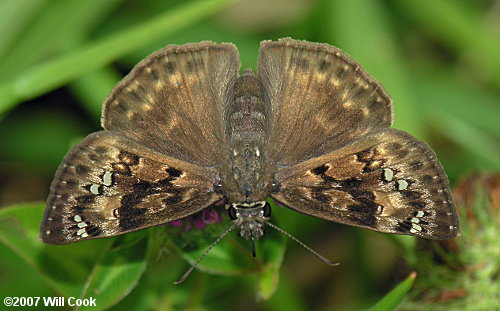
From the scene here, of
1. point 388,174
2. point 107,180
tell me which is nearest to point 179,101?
point 107,180

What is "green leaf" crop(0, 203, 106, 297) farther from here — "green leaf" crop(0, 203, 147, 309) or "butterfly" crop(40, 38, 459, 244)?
"butterfly" crop(40, 38, 459, 244)

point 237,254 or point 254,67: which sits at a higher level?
point 254,67

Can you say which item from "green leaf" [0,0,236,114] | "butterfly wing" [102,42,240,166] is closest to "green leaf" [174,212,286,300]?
"butterfly wing" [102,42,240,166]

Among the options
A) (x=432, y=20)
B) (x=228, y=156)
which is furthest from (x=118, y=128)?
(x=432, y=20)

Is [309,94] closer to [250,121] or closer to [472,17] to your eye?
[250,121]

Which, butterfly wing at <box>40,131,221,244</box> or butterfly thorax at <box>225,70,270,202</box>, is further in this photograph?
butterfly thorax at <box>225,70,270,202</box>

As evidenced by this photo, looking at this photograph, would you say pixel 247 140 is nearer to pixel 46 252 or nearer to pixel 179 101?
pixel 179 101
